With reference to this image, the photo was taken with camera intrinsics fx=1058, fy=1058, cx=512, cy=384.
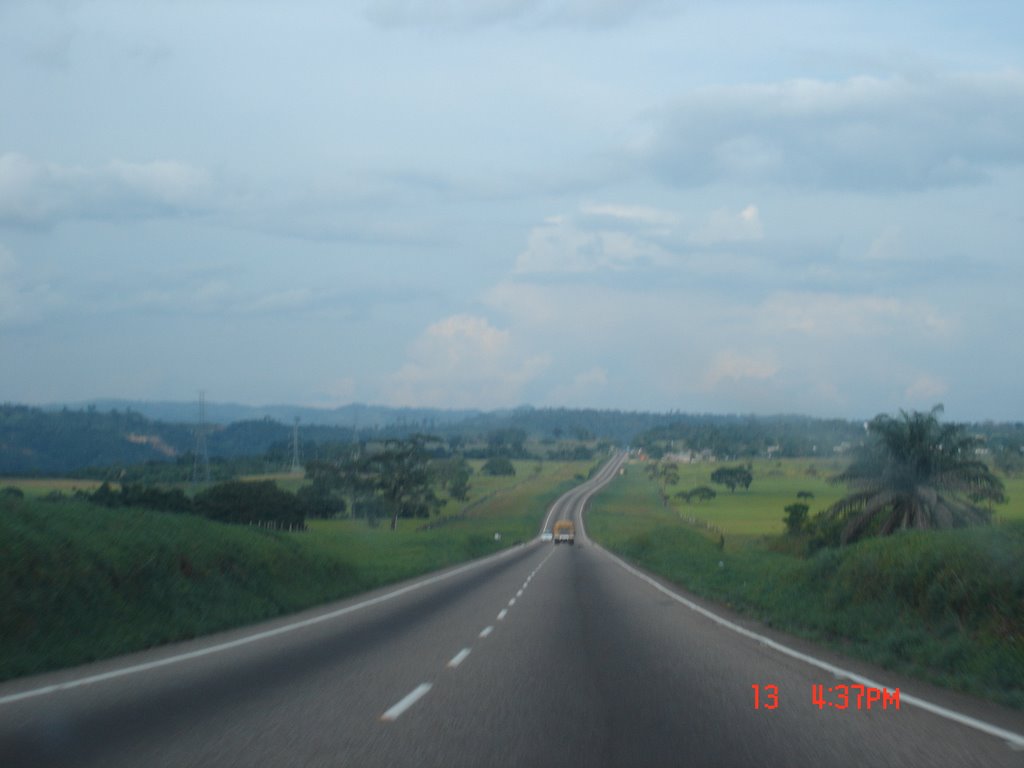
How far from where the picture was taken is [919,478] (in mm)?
32344

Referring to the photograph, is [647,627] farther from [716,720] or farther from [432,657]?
[716,720]

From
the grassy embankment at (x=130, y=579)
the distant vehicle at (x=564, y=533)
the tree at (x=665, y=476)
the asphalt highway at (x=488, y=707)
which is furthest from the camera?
the tree at (x=665, y=476)

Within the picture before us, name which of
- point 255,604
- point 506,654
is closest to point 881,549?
point 506,654

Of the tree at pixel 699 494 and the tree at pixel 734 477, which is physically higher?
the tree at pixel 734 477

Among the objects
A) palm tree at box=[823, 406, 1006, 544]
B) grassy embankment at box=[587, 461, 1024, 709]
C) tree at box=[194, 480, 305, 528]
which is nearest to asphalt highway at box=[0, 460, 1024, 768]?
grassy embankment at box=[587, 461, 1024, 709]

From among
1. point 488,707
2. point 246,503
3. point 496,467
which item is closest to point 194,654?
point 488,707

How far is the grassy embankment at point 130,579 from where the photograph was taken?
46.2 feet
